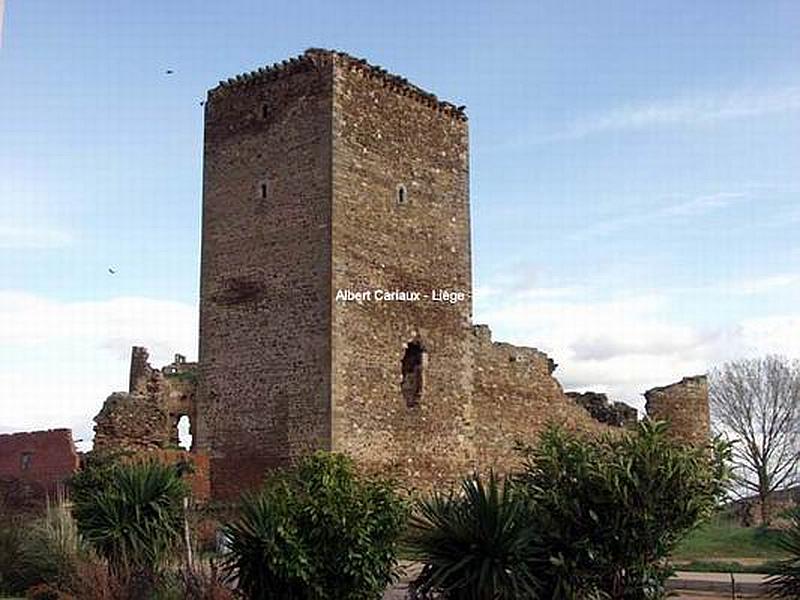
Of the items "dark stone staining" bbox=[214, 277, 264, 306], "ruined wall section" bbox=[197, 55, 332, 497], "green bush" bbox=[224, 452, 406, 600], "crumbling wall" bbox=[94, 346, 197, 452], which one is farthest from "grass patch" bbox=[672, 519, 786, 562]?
"crumbling wall" bbox=[94, 346, 197, 452]

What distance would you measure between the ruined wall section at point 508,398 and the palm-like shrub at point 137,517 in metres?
10.6

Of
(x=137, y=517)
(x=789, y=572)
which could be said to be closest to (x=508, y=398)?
(x=137, y=517)

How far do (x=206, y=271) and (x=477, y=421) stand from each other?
685 cm

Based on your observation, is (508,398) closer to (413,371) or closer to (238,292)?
(413,371)

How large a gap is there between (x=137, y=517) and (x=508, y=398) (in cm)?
A: 1270

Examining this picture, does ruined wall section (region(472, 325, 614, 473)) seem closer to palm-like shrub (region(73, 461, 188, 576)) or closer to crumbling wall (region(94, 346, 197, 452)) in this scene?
crumbling wall (region(94, 346, 197, 452))

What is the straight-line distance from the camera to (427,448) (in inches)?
882

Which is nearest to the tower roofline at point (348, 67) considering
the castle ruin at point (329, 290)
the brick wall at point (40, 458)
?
the castle ruin at point (329, 290)

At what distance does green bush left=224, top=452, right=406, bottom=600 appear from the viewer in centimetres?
1183

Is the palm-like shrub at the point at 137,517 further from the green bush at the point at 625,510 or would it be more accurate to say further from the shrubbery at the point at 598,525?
the green bush at the point at 625,510

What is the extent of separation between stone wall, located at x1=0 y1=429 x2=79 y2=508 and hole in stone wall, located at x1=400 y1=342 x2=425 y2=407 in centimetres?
680

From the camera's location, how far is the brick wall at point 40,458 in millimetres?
21844

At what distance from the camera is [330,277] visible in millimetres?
20688

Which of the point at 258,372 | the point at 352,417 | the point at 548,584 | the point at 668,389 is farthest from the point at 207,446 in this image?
the point at 668,389
